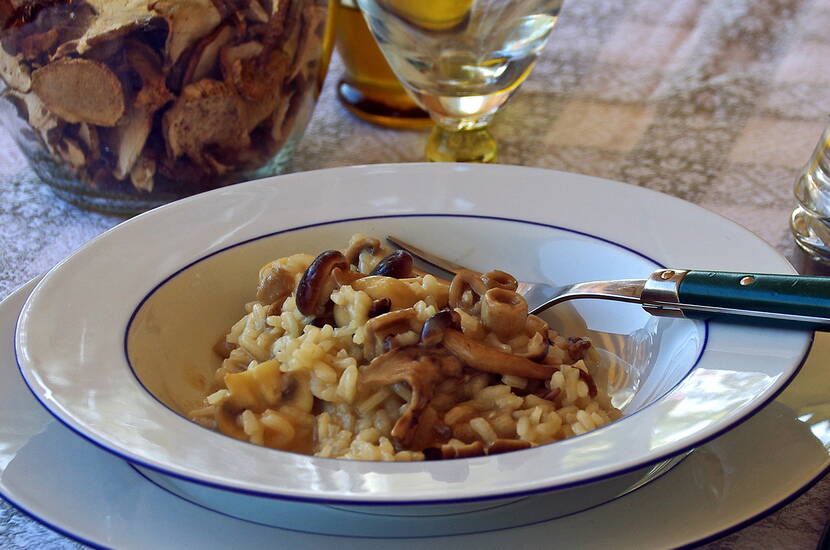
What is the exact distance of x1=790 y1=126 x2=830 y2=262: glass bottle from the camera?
4.69 feet

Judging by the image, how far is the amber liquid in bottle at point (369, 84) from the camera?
204 centimetres

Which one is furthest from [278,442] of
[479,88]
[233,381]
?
[479,88]

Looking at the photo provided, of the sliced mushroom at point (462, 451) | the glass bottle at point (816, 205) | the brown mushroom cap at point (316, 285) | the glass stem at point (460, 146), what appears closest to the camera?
the sliced mushroom at point (462, 451)

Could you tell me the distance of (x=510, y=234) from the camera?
1.40 m

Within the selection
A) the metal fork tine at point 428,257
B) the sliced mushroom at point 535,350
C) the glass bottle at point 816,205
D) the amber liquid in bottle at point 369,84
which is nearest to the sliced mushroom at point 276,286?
the metal fork tine at point 428,257

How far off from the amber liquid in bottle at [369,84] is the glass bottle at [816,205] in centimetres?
86

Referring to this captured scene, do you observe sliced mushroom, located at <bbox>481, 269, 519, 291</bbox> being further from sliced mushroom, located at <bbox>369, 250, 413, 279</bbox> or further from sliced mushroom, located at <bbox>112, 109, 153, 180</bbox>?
sliced mushroom, located at <bbox>112, 109, 153, 180</bbox>

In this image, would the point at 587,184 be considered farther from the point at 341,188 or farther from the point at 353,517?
the point at 353,517

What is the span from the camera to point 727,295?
3.51 feet

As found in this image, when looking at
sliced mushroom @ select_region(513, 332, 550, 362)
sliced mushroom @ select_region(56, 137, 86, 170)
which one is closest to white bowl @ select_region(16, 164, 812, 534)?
sliced mushroom @ select_region(513, 332, 550, 362)

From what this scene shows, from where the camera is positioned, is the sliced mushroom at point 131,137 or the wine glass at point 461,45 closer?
the sliced mushroom at point 131,137

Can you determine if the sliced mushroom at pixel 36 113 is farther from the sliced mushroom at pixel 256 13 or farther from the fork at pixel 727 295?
the fork at pixel 727 295

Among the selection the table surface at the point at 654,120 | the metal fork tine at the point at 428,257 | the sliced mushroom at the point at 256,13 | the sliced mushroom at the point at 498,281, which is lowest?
the table surface at the point at 654,120

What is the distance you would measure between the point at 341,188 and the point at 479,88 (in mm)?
462
